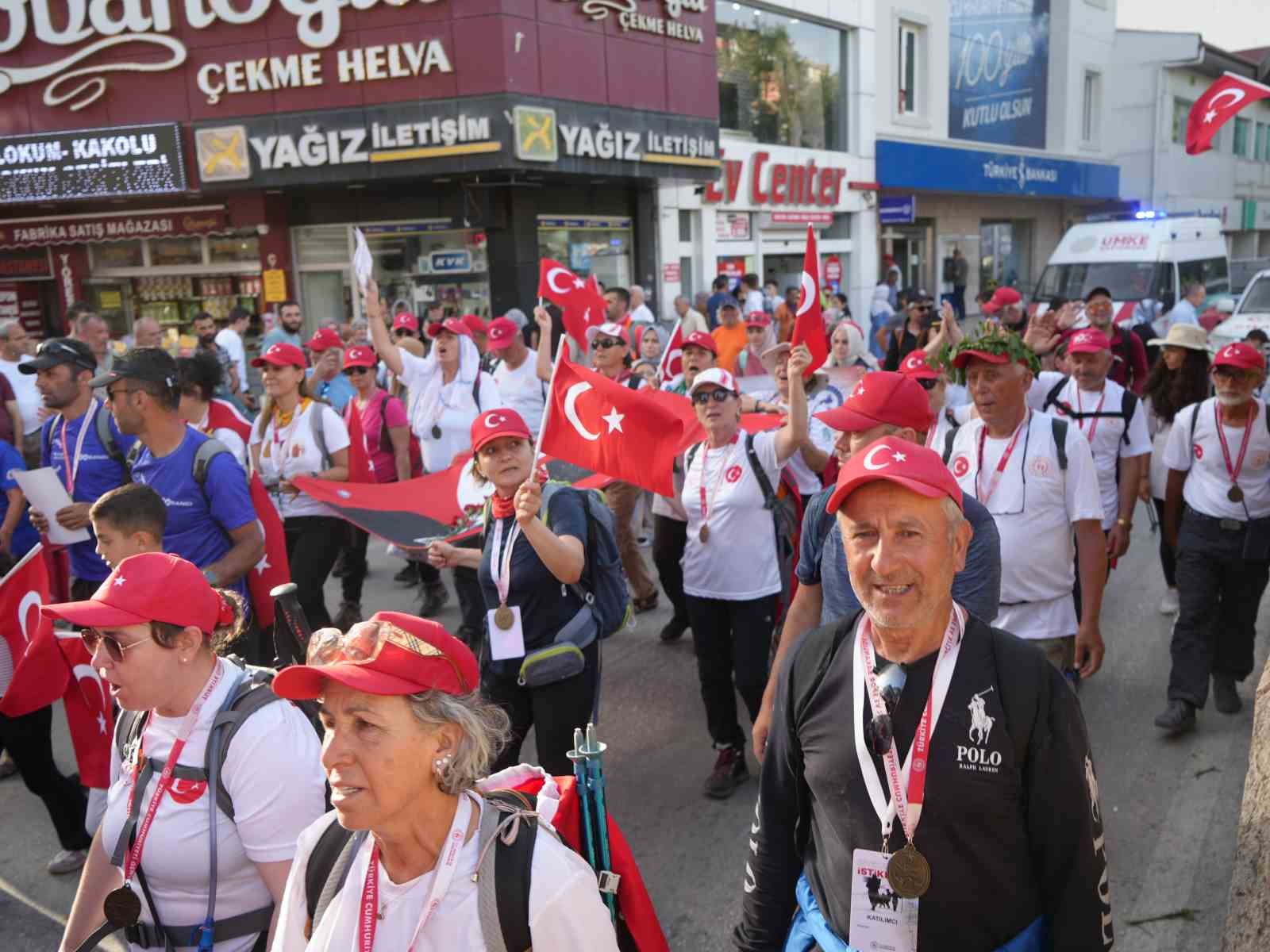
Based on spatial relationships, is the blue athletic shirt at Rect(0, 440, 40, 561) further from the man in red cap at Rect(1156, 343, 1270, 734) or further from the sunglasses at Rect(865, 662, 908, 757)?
the man in red cap at Rect(1156, 343, 1270, 734)

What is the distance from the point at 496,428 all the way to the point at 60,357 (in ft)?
9.51

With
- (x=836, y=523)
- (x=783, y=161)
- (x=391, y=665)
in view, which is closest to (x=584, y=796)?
(x=391, y=665)

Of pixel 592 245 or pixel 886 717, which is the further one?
pixel 592 245

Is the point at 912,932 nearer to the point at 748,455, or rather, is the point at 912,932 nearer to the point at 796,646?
the point at 796,646

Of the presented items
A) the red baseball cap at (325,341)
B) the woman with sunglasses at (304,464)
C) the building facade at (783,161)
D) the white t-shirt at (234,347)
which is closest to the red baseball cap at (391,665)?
the woman with sunglasses at (304,464)

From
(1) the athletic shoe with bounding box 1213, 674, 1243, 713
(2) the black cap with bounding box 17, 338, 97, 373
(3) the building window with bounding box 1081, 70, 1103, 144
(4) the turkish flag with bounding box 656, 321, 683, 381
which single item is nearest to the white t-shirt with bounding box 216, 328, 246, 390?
(4) the turkish flag with bounding box 656, 321, 683, 381

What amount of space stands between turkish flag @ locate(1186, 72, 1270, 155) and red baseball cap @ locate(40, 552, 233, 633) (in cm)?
1734

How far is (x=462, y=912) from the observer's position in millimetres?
2090

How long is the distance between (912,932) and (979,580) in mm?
1362

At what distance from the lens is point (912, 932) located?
7.17ft

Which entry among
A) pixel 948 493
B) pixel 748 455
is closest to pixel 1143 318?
pixel 748 455

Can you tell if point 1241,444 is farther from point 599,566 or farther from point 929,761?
point 929,761

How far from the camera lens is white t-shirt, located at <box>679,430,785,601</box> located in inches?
Result: 196

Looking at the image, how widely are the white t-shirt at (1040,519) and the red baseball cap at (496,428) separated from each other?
189 cm
